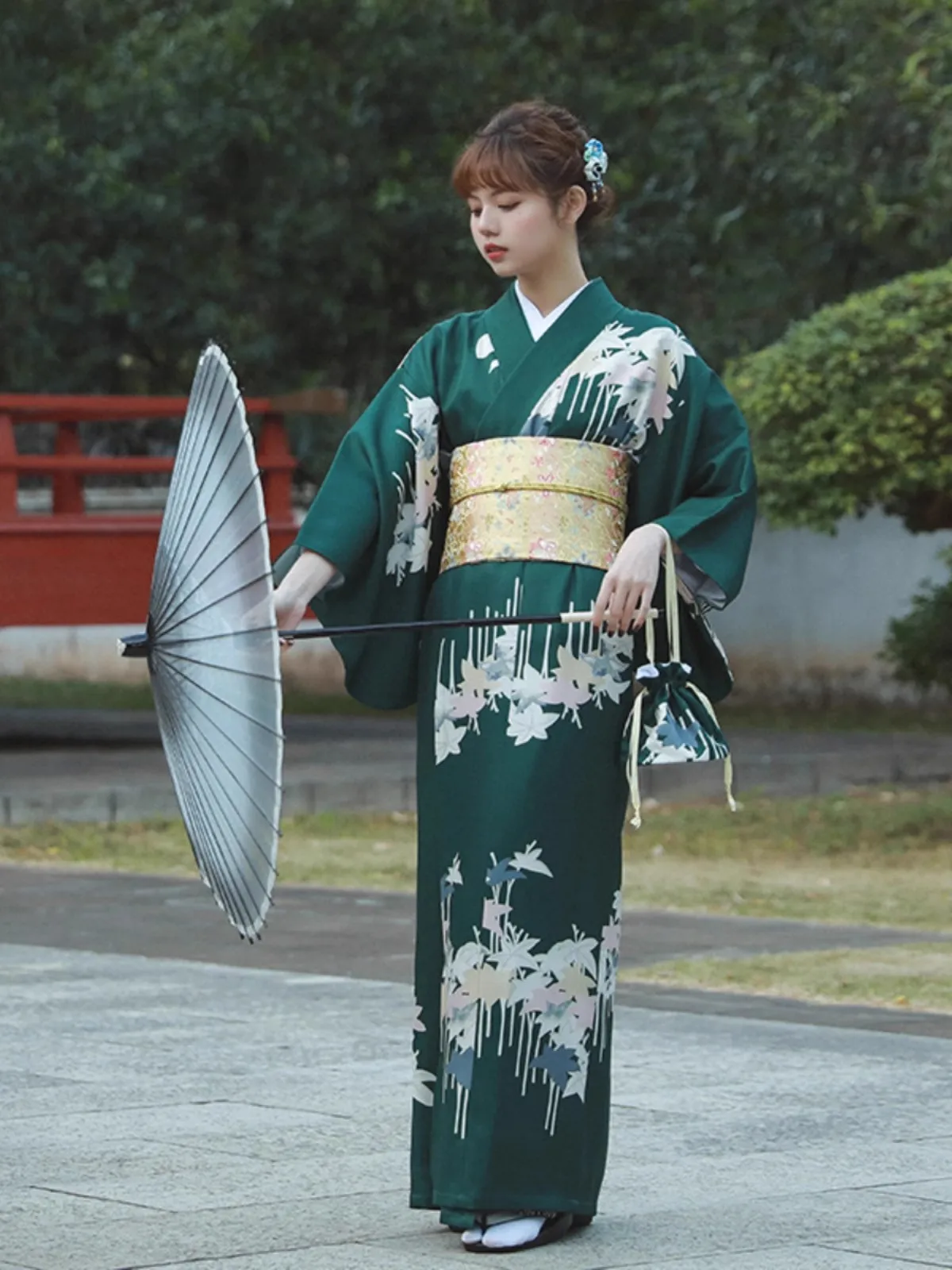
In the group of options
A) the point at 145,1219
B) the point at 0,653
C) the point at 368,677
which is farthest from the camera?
the point at 0,653

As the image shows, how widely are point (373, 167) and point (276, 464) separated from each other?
2685 mm

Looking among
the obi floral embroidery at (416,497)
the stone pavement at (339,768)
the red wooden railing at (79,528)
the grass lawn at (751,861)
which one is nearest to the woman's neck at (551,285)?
the obi floral embroidery at (416,497)

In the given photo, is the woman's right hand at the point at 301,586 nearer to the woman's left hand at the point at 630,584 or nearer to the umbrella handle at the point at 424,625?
the umbrella handle at the point at 424,625

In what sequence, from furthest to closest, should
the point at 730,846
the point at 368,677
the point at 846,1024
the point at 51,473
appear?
the point at 51,473 < the point at 730,846 < the point at 846,1024 < the point at 368,677

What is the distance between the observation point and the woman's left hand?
3988 mm

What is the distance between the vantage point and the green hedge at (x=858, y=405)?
1012 cm

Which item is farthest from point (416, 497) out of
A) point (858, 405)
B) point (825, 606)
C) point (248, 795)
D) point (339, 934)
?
point (825, 606)

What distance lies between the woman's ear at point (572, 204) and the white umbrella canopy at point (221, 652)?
666 mm

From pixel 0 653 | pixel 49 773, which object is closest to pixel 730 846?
pixel 49 773

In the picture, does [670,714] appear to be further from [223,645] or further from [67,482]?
[67,482]

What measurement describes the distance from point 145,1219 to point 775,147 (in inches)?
508

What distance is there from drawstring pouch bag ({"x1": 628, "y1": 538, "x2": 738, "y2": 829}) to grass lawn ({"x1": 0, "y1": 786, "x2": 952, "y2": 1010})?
10.2 feet

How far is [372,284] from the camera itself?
55.6ft

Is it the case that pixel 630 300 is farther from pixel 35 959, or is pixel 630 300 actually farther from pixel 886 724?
pixel 35 959
